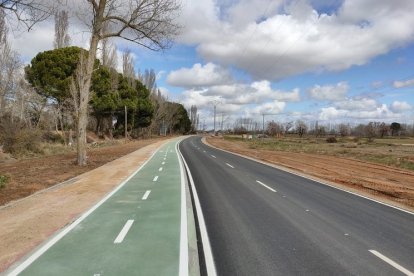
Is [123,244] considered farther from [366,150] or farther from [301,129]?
[301,129]

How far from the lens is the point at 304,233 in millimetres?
8633

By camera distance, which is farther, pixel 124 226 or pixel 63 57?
pixel 63 57

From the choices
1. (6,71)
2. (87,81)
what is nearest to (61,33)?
(6,71)

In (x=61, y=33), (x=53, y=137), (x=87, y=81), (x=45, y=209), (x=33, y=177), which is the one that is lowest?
(x=33, y=177)

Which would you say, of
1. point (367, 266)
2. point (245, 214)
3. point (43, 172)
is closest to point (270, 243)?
point (367, 266)

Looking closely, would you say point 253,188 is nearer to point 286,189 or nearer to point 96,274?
point 286,189

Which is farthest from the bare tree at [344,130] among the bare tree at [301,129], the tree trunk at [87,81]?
the tree trunk at [87,81]

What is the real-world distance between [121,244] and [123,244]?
4cm

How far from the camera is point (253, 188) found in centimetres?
1566

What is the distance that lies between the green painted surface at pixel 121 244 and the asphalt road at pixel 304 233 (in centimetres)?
86

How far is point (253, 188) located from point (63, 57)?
36708mm

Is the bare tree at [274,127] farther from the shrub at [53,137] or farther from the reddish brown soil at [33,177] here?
the reddish brown soil at [33,177]

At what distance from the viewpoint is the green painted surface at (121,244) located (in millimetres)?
6261

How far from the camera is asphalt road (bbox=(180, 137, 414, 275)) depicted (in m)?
6.52
